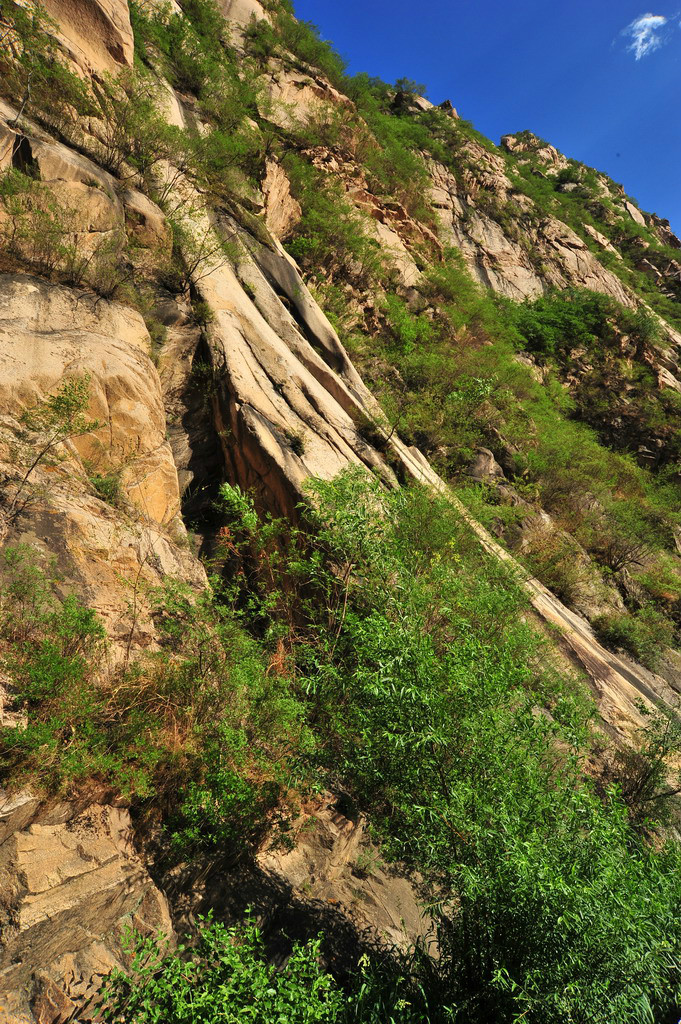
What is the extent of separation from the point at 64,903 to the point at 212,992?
1003 millimetres

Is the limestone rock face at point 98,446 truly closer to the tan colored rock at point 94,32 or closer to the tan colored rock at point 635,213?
the tan colored rock at point 94,32

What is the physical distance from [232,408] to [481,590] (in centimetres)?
406

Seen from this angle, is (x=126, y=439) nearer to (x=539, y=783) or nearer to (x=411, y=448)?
(x=539, y=783)

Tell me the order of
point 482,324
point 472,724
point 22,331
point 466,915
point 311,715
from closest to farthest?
point 466,915, point 472,724, point 311,715, point 22,331, point 482,324

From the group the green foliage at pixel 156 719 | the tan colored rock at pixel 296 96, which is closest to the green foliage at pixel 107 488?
the green foliage at pixel 156 719

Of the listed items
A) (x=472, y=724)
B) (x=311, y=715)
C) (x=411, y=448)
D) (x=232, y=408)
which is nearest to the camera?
(x=472, y=724)

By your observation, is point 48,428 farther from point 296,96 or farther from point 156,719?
point 296,96

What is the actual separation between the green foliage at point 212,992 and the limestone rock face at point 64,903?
170mm

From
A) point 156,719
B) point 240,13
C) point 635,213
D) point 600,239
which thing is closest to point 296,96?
point 240,13

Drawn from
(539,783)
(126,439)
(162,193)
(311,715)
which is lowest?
(311,715)

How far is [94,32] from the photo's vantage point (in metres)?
8.11

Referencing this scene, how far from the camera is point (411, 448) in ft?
34.4

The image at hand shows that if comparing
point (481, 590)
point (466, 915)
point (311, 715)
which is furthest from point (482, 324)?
point (466, 915)

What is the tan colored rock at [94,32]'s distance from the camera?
7.69 meters
